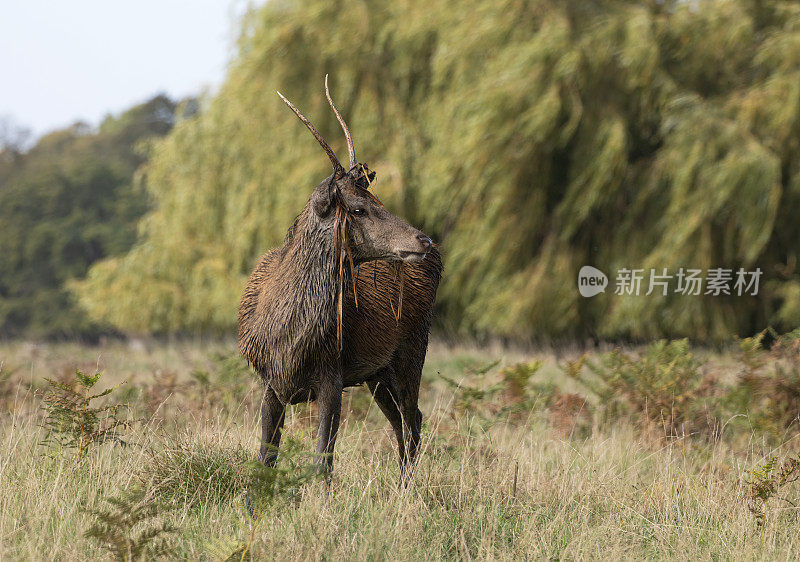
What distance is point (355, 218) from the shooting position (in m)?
3.88

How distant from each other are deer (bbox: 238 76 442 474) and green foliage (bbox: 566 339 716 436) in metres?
3.12

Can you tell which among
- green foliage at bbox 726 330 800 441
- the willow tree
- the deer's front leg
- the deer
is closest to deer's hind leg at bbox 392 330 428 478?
the deer

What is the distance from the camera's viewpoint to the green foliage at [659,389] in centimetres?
687

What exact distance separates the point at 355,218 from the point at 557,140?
9.81 meters

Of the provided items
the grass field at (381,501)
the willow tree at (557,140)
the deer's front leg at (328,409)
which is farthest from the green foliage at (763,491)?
the willow tree at (557,140)

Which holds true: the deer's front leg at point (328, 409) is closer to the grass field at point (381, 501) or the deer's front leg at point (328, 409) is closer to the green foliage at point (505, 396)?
the grass field at point (381, 501)

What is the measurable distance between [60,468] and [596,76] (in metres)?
10.9

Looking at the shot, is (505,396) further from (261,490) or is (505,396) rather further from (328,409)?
(261,490)

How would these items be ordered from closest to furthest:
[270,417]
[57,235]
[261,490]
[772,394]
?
[261,490], [270,417], [772,394], [57,235]

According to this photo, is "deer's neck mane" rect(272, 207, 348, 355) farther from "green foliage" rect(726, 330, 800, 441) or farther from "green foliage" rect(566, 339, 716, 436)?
"green foliage" rect(726, 330, 800, 441)

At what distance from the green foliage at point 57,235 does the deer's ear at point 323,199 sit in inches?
1157

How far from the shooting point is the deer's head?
3.82 meters

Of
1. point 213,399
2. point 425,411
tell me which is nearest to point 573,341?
point 425,411

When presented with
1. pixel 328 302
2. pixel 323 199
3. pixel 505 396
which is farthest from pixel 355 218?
pixel 505 396
